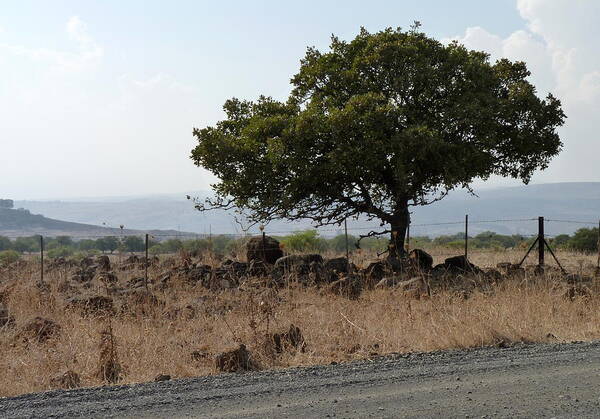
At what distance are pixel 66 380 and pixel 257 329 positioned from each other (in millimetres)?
2903

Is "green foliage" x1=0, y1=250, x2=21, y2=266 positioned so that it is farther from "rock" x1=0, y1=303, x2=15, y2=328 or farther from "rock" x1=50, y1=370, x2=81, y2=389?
"rock" x1=50, y1=370, x2=81, y2=389

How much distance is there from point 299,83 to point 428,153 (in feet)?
15.9

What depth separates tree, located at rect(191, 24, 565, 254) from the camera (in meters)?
18.0

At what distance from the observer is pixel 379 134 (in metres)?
17.9

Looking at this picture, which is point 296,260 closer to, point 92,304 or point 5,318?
point 92,304

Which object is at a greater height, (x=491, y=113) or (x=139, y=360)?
(x=491, y=113)

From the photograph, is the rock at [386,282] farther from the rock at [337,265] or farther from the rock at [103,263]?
the rock at [103,263]

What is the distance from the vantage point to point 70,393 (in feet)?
23.6

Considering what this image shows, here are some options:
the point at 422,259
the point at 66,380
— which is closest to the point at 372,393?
the point at 66,380

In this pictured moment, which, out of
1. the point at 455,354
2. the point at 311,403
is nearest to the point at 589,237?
the point at 455,354

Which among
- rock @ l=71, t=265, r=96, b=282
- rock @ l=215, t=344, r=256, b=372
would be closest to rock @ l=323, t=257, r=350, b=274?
rock @ l=71, t=265, r=96, b=282

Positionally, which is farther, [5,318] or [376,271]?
[376,271]

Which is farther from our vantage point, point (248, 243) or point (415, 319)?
point (248, 243)

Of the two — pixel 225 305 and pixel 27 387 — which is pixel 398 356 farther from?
pixel 225 305
